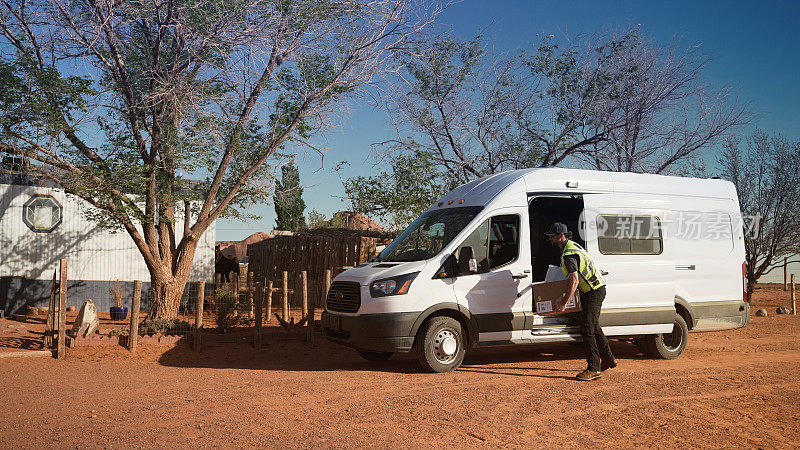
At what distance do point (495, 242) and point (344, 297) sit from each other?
2.32m

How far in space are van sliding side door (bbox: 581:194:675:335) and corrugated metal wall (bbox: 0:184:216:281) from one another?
41.6ft

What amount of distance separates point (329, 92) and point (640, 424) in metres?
9.37

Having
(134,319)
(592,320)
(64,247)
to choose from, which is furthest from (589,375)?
(64,247)

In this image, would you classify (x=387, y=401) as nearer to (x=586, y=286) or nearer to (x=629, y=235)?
(x=586, y=286)

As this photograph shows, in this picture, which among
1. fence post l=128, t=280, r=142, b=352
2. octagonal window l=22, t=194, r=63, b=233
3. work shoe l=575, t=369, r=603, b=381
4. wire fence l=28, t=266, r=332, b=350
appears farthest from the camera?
octagonal window l=22, t=194, r=63, b=233

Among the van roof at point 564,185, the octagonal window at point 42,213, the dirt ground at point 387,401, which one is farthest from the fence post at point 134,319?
the octagonal window at point 42,213

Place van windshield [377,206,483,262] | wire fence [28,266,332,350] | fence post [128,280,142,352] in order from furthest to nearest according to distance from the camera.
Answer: wire fence [28,266,332,350] → fence post [128,280,142,352] → van windshield [377,206,483,262]

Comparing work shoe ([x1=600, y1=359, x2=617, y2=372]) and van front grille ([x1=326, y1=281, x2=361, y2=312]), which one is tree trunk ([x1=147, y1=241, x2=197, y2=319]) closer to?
van front grille ([x1=326, y1=281, x2=361, y2=312])

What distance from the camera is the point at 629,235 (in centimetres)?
961

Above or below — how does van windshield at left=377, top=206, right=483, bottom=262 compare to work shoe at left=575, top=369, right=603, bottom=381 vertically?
above

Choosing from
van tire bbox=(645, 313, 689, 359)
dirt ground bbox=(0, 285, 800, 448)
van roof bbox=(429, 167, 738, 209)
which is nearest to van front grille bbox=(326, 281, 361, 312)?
dirt ground bbox=(0, 285, 800, 448)

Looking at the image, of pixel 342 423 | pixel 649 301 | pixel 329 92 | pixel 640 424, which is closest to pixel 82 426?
pixel 342 423

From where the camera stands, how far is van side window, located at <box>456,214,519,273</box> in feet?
28.5

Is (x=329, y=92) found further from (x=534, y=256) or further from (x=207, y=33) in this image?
(x=534, y=256)
